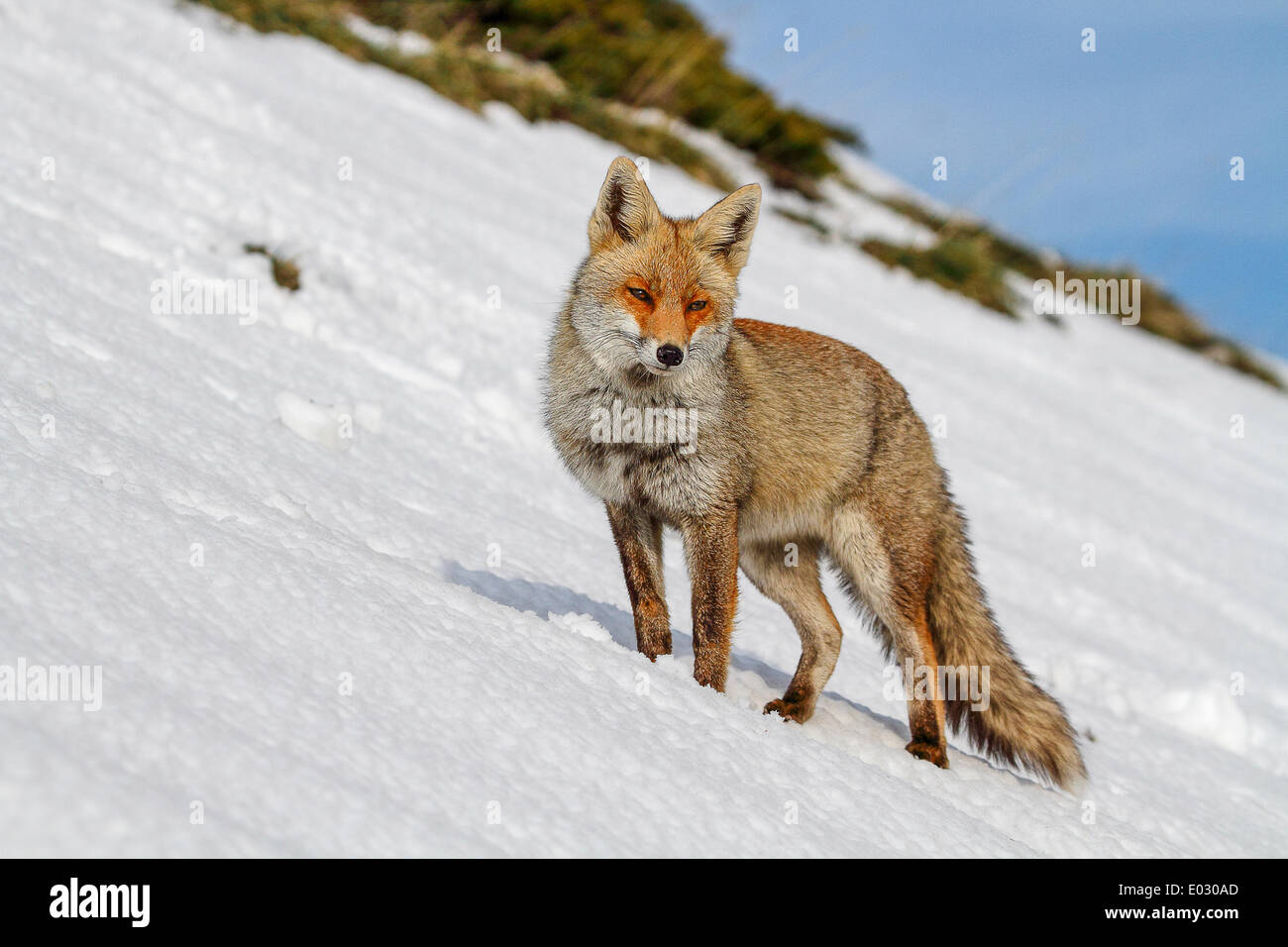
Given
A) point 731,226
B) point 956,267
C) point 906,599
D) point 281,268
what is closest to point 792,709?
point 906,599

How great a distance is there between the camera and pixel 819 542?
176 inches

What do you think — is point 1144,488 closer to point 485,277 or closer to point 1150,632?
point 1150,632

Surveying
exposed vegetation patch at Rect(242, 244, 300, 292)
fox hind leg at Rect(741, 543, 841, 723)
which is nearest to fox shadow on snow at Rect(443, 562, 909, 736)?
fox hind leg at Rect(741, 543, 841, 723)

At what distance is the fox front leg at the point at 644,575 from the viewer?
3.89m

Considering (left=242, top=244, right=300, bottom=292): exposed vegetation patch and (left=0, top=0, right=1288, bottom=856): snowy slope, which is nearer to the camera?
(left=0, top=0, right=1288, bottom=856): snowy slope

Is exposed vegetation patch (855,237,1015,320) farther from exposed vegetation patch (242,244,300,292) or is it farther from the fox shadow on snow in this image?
the fox shadow on snow

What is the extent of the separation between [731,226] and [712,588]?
4.41 ft

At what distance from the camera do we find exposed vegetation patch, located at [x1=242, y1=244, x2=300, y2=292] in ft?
21.6

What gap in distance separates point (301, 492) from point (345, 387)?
1.73 metres

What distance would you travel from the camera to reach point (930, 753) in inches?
165

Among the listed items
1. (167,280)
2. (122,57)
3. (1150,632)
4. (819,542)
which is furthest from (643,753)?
(122,57)

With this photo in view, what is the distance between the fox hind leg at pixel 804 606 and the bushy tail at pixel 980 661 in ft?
1.54

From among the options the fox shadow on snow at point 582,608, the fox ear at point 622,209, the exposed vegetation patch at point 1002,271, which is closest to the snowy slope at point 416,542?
the fox shadow on snow at point 582,608

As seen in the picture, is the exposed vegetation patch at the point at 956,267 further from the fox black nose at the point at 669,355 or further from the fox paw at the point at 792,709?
the fox black nose at the point at 669,355
